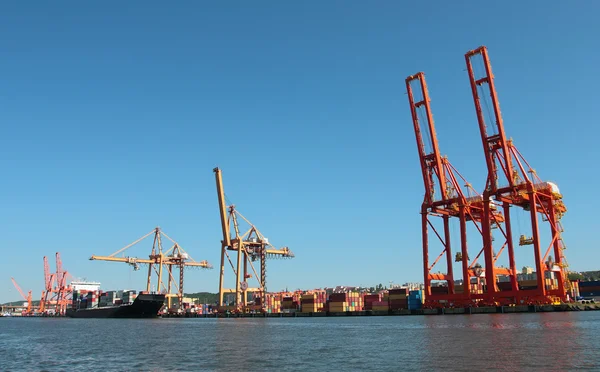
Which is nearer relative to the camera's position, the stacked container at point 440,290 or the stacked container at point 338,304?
the stacked container at point 440,290

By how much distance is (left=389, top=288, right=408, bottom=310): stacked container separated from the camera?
290 feet

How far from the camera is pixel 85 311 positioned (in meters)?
123

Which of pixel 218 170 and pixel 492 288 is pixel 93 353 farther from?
pixel 218 170

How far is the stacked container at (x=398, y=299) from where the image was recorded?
290 feet

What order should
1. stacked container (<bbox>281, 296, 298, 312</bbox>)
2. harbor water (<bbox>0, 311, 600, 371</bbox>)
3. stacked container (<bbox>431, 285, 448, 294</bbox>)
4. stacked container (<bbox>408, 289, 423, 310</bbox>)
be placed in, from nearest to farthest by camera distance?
1. harbor water (<bbox>0, 311, 600, 371</bbox>)
2. stacked container (<bbox>431, 285, 448, 294</bbox>)
3. stacked container (<bbox>408, 289, 423, 310</bbox>)
4. stacked container (<bbox>281, 296, 298, 312</bbox>)

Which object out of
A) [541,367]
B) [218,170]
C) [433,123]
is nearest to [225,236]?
[218,170]

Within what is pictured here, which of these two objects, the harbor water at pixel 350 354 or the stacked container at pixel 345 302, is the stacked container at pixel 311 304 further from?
the harbor water at pixel 350 354

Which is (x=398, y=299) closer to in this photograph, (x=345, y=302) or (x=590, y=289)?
(x=345, y=302)

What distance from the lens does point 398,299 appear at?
294 ft

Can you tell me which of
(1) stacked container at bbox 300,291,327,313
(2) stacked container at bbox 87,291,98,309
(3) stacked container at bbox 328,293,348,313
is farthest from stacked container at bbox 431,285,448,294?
(2) stacked container at bbox 87,291,98,309

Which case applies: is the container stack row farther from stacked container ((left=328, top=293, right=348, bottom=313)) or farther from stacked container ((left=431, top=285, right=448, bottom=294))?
stacked container ((left=431, top=285, right=448, bottom=294))

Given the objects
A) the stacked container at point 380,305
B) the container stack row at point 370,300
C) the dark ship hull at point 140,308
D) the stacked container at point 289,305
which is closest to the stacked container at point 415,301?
the stacked container at point 380,305

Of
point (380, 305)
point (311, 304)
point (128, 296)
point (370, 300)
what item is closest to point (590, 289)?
point (380, 305)

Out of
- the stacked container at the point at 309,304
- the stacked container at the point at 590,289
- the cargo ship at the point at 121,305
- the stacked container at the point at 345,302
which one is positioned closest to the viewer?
the stacked container at the point at 345,302
